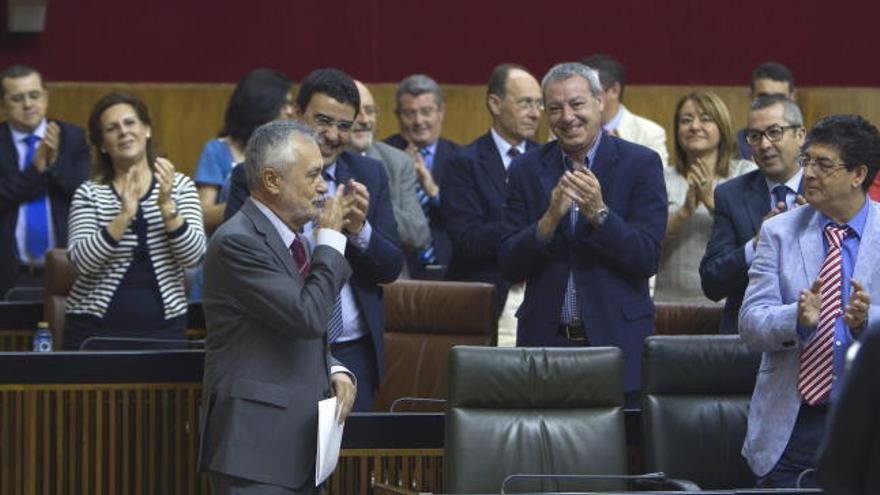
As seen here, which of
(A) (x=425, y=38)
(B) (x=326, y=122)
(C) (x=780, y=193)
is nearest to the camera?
(B) (x=326, y=122)

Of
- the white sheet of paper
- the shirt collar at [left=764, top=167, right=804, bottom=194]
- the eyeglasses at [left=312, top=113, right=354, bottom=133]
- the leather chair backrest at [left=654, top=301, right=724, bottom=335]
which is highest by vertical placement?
the eyeglasses at [left=312, top=113, right=354, bottom=133]

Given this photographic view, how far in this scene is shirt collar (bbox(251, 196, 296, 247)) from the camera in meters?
4.98

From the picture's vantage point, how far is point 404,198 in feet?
24.4

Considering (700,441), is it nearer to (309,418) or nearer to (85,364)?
(309,418)

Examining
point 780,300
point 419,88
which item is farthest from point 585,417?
point 419,88

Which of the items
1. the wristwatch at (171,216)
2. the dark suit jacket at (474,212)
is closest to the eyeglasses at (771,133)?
the dark suit jacket at (474,212)

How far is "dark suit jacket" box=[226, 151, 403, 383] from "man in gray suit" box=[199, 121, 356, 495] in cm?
61

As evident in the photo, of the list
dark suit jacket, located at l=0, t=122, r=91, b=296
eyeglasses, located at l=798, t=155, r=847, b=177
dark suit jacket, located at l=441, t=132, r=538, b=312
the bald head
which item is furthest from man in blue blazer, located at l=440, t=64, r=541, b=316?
Result: dark suit jacket, located at l=0, t=122, r=91, b=296

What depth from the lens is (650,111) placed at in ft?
32.7

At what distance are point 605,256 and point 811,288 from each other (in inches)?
40.1

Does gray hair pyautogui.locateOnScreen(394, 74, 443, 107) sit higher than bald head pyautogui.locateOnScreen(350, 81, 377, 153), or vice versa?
gray hair pyautogui.locateOnScreen(394, 74, 443, 107)

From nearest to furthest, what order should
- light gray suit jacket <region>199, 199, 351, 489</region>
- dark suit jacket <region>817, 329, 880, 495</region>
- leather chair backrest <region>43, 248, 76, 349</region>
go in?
dark suit jacket <region>817, 329, 880, 495</region>, light gray suit jacket <region>199, 199, 351, 489</region>, leather chair backrest <region>43, 248, 76, 349</region>

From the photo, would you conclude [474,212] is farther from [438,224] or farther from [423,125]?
[423,125]

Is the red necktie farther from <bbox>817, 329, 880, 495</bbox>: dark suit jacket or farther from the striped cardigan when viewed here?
<bbox>817, 329, 880, 495</bbox>: dark suit jacket
